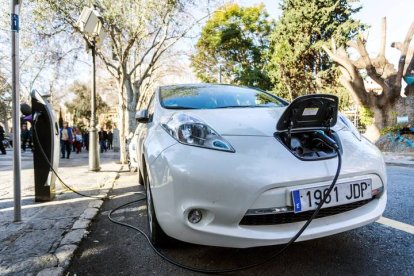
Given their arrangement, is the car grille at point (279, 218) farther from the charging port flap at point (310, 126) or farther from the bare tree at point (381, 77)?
the bare tree at point (381, 77)

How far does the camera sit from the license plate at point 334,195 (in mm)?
1999

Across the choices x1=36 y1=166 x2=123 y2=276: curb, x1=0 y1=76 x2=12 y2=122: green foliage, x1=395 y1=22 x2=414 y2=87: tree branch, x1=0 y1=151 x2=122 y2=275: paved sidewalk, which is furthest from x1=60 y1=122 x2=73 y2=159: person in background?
x1=0 y1=76 x2=12 y2=122: green foliage

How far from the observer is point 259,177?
1.94m

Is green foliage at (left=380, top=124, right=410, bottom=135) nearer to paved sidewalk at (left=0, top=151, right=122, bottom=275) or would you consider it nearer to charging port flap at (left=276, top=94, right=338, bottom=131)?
paved sidewalk at (left=0, top=151, right=122, bottom=275)

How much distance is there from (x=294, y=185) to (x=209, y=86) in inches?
77.8

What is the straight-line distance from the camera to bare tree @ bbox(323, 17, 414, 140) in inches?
599

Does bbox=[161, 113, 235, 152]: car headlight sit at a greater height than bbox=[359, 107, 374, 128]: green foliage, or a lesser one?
lesser

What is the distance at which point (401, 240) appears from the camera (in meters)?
2.63

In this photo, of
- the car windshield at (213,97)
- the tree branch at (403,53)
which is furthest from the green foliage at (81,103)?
the car windshield at (213,97)

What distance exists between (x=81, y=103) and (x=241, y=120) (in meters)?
47.5

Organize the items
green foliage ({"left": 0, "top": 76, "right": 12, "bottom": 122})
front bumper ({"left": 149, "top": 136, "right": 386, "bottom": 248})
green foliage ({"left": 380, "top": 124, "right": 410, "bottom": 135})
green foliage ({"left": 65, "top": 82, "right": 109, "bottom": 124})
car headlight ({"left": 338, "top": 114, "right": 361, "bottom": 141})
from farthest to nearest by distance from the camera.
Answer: green foliage ({"left": 65, "top": 82, "right": 109, "bottom": 124}) < green foliage ({"left": 0, "top": 76, "right": 12, "bottom": 122}) < green foliage ({"left": 380, "top": 124, "right": 410, "bottom": 135}) < car headlight ({"left": 338, "top": 114, "right": 361, "bottom": 141}) < front bumper ({"left": 149, "top": 136, "right": 386, "bottom": 248})

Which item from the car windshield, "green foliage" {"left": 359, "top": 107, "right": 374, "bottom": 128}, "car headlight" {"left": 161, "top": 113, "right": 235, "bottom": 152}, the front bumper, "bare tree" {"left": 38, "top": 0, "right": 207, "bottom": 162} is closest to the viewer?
the front bumper

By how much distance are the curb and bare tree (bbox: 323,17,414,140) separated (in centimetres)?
1467

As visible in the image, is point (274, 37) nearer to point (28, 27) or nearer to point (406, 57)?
point (406, 57)
